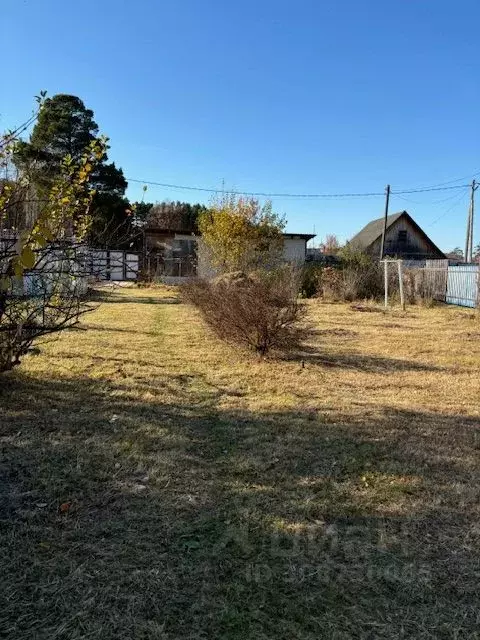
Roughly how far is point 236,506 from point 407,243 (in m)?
40.3

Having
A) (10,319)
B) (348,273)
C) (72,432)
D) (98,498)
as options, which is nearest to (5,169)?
(10,319)

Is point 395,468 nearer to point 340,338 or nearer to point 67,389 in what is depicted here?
point 67,389

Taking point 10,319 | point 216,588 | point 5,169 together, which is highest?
point 5,169

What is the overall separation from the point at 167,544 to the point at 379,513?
1.22 metres

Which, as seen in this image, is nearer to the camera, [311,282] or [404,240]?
[311,282]

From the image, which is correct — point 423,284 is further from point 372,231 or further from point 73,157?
point 372,231

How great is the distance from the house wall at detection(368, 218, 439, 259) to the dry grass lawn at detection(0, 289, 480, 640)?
3504 cm

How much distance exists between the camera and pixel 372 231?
4203cm

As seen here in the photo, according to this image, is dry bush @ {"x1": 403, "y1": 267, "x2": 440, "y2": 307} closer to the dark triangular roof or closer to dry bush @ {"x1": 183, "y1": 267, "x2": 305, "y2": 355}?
dry bush @ {"x1": 183, "y1": 267, "x2": 305, "y2": 355}

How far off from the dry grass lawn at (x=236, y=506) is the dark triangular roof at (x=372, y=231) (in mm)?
33502

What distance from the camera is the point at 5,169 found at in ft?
14.3

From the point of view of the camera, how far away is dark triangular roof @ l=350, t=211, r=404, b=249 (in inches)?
1561

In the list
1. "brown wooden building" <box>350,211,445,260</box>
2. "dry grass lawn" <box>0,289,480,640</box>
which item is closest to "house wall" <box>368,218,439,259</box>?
"brown wooden building" <box>350,211,445,260</box>

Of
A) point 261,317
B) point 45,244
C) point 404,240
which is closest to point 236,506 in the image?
point 45,244
